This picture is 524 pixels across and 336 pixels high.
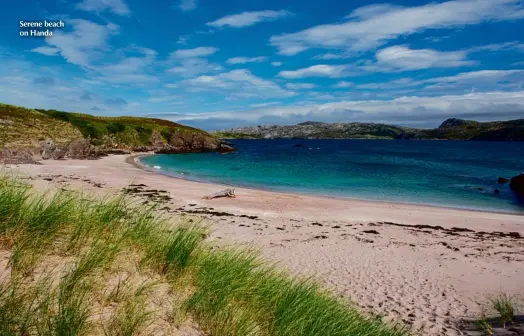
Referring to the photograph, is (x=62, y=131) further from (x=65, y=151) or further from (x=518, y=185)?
(x=518, y=185)

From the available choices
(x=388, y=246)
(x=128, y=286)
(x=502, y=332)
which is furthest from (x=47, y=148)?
(x=502, y=332)

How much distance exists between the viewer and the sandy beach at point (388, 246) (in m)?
9.57

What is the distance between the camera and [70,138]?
169 feet

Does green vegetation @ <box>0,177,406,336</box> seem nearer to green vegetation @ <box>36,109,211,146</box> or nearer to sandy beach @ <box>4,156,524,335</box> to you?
sandy beach @ <box>4,156,524,335</box>

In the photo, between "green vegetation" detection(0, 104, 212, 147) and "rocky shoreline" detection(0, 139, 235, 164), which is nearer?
"rocky shoreline" detection(0, 139, 235, 164)

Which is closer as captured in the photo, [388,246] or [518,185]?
[388,246]

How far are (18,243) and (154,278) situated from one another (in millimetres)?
1552

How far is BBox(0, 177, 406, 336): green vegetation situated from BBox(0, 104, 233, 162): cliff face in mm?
38399

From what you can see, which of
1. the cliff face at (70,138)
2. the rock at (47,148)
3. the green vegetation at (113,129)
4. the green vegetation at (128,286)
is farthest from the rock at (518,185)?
the green vegetation at (113,129)

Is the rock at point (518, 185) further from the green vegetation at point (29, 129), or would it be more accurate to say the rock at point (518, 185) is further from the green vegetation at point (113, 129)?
the green vegetation at point (113, 129)

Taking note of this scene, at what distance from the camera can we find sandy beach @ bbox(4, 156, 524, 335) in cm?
957

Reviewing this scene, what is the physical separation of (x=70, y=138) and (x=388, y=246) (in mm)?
52669

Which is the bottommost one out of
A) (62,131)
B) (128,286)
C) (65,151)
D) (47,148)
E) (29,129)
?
(128,286)

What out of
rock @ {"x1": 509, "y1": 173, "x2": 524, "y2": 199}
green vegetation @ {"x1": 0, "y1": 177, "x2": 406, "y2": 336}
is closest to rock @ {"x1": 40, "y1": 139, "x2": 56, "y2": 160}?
green vegetation @ {"x1": 0, "y1": 177, "x2": 406, "y2": 336}
